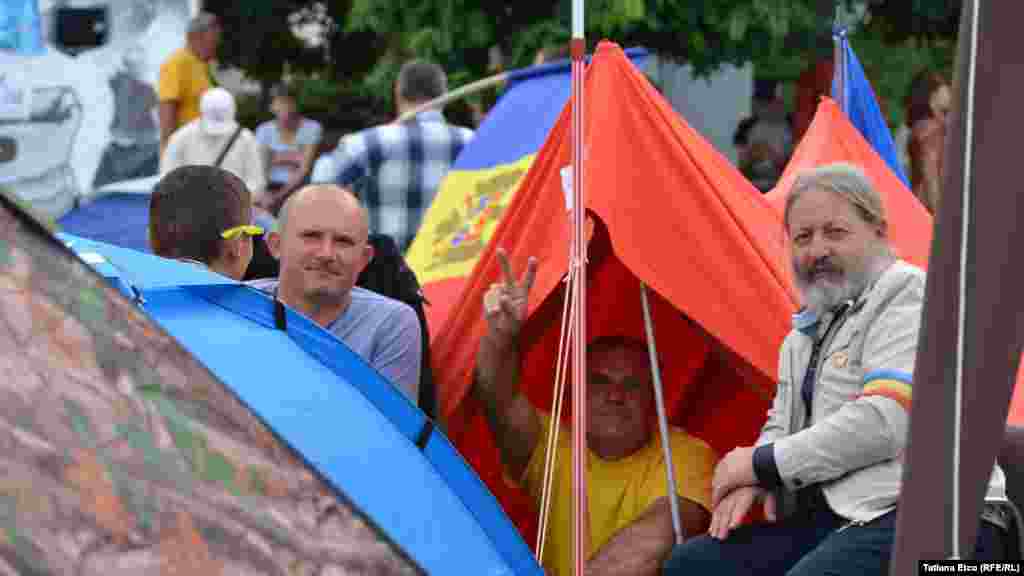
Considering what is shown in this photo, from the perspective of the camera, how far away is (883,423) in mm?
4008

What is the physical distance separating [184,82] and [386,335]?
19.0ft

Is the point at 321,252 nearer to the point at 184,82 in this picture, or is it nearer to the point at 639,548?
the point at 639,548

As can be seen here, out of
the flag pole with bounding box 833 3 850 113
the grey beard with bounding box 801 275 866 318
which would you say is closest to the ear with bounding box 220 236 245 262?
the grey beard with bounding box 801 275 866 318

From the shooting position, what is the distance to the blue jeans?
399cm

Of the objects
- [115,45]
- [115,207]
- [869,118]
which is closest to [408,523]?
[869,118]

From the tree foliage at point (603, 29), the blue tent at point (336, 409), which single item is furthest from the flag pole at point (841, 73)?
the tree foliage at point (603, 29)

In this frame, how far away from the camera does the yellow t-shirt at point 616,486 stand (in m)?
5.00

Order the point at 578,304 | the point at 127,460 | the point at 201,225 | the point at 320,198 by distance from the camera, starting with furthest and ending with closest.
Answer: the point at 320,198 < the point at 201,225 < the point at 578,304 < the point at 127,460

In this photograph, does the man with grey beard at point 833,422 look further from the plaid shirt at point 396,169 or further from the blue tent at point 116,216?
the blue tent at point 116,216

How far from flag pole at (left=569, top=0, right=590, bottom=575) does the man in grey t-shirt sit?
56 cm

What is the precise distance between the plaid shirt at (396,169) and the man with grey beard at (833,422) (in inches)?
151

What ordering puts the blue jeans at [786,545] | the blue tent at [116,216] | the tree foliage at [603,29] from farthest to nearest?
the tree foliage at [603,29]
the blue tent at [116,216]
the blue jeans at [786,545]

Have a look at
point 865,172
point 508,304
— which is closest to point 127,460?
point 508,304

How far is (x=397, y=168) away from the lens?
26.5ft
